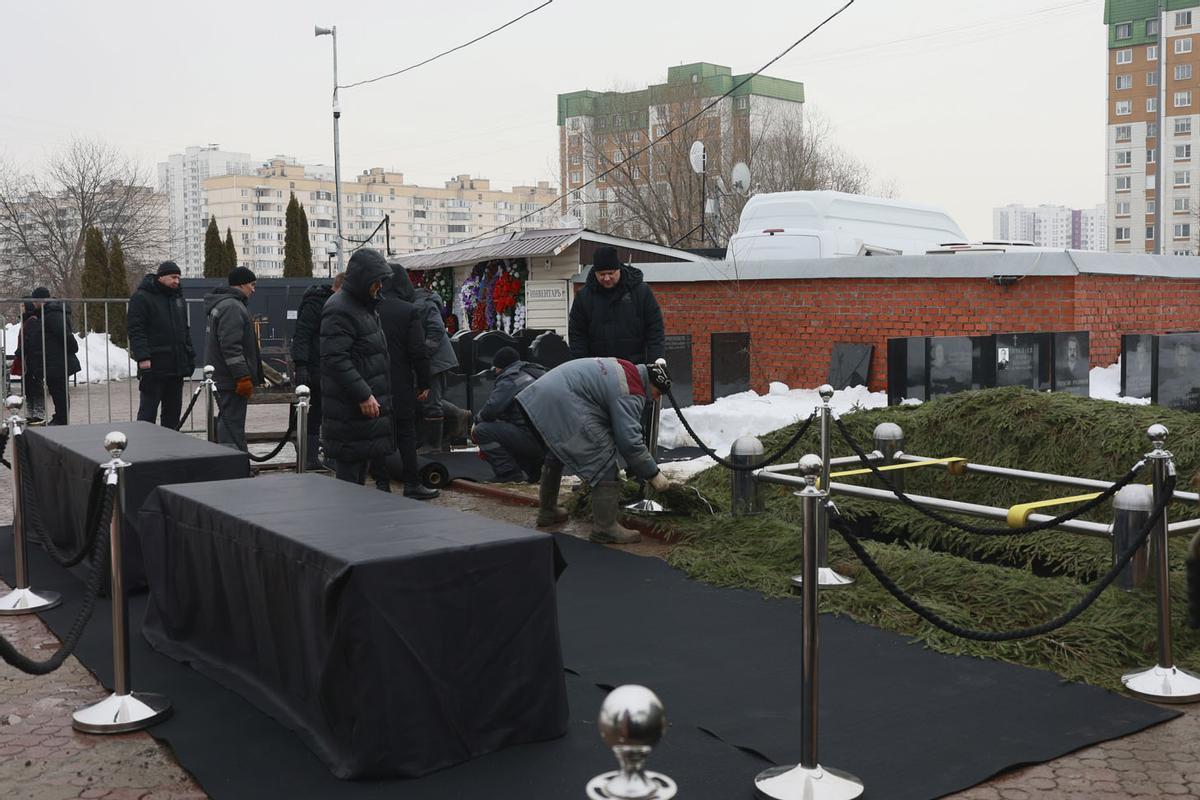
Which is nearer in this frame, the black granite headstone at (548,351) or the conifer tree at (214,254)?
the black granite headstone at (548,351)

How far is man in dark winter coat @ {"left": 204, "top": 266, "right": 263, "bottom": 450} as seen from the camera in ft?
36.2

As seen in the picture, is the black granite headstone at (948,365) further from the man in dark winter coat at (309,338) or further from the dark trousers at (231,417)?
the dark trousers at (231,417)

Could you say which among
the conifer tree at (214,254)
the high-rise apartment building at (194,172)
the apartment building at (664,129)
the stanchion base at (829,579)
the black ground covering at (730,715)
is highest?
the high-rise apartment building at (194,172)

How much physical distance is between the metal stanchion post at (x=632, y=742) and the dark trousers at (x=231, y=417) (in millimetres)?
9466

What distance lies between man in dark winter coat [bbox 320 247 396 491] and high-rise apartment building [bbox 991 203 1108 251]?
151288mm

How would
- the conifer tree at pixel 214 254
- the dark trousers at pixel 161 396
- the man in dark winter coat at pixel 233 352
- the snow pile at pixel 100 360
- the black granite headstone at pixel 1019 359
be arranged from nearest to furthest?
the man in dark winter coat at pixel 233 352, the dark trousers at pixel 161 396, the black granite headstone at pixel 1019 359, the snow pile at pixel 100 360, the conifer tree at pixel 214 254

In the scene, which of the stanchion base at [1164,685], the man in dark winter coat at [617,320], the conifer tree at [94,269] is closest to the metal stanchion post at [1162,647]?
the stanchion base at [1164,685]

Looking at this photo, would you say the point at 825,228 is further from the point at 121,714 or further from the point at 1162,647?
the point at 121,714

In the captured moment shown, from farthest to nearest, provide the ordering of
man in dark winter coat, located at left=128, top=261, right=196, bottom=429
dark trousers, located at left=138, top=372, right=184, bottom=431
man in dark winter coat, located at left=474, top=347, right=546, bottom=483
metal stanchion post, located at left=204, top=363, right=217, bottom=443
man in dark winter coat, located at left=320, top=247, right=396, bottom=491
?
dark trousers, located at left=138, top=372, right=184, bottom=431 < man in dark winter coat, located at left=128, top=261, right=196, bottom=429 < metal stanchion post, located at left=204, top=363, right=217, bottom=443 < man in dark winter coat, located at left=474, top=347, right=546, bottom=483 < man in dark winter coat, located at left=320, top=247, right=396, bottom=491

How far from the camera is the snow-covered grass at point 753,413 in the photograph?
44.7 ft

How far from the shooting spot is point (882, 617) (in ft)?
20.7

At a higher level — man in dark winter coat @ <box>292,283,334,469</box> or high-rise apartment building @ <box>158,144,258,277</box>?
high-rise apartment building @ <box>158,144,258,277</box>

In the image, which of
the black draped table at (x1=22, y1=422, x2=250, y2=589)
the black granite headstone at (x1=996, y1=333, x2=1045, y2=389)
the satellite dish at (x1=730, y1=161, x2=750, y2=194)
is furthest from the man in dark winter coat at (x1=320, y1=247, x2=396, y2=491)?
the satellite dish at (x1=730, y1=161, x2=750, y2=194)

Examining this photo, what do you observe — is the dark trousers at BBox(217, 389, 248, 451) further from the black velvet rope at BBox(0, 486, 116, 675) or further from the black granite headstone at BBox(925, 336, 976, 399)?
the black granite headstone at BBox(925, 336, 976, 399)
